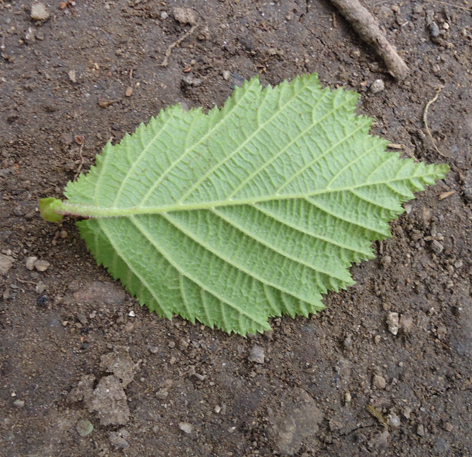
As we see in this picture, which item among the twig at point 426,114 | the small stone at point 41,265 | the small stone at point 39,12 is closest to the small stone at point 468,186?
the twig at point 426,114

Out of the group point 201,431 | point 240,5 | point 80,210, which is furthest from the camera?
point 240,5

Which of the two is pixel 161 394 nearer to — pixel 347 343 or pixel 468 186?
pixel 347 343

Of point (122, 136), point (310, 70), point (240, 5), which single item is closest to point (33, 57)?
point (122, 136)

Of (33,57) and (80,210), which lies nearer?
(80,210)

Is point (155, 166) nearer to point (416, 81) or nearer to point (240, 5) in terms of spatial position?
point (240, 5)

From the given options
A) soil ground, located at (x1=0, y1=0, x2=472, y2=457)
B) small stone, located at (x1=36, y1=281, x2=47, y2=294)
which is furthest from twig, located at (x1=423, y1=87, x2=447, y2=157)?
small stone, located at (x1=36, y1=281, x2=47, y2=294)

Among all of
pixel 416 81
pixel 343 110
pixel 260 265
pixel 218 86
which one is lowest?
pixel 260 265

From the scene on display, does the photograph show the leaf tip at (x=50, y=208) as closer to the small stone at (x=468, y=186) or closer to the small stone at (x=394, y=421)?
the small stone at (x=394, y=421)
